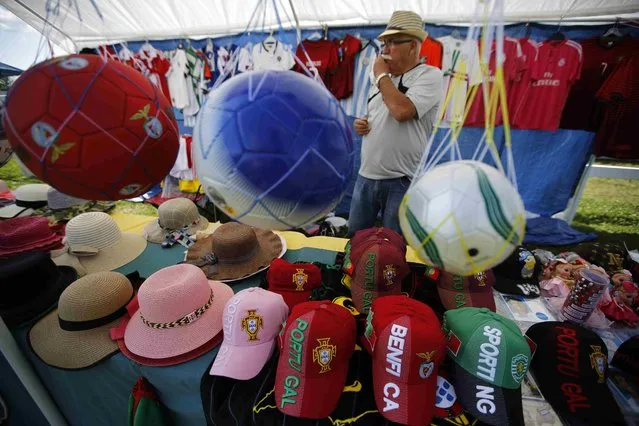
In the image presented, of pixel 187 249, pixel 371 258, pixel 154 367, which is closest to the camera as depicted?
pixel 154 367

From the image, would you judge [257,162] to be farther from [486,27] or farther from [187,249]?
[187,249]

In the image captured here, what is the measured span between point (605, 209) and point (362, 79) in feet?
14.5

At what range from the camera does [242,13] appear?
2.88 meters

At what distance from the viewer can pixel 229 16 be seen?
→ 9.78 ft

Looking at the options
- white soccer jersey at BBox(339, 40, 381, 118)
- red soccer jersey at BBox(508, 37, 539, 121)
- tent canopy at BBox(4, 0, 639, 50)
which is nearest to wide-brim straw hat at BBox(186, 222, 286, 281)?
tent canopy at BBox(4, 0, 639, 50)

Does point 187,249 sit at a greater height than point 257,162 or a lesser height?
lesser

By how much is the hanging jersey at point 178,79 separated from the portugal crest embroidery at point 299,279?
382cm

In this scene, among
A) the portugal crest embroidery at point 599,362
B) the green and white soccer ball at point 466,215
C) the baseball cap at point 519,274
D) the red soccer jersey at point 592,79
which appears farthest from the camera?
the red soccer jersey at point 592,79

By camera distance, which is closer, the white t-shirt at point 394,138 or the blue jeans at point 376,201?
the white t-shirt at point 394,138

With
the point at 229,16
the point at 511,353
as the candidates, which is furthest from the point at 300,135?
the point at 229,16

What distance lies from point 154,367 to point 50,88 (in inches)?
39.1

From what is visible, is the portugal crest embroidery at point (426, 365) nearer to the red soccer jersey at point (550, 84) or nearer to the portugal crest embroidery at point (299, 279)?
the portugal crest embroidery at point (299, 279)

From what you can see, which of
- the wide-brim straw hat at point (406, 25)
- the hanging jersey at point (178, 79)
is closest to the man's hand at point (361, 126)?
the wide-brim straw hat at point (406, 25)

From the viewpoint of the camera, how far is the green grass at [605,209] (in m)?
3.85
